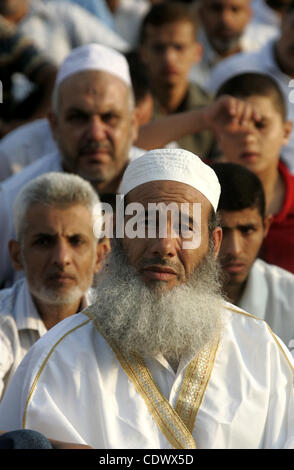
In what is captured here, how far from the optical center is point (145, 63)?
26.2 ft

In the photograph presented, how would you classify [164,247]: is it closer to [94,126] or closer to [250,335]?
[250,335]

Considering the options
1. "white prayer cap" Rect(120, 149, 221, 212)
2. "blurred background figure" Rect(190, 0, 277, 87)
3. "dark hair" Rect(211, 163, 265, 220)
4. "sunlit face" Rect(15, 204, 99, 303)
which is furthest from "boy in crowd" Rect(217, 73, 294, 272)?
"blurred background figure" Rect(190, 0, 277, 87)

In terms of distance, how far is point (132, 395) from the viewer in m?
3.71

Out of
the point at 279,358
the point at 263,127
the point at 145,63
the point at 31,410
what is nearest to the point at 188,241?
the point at 279,358

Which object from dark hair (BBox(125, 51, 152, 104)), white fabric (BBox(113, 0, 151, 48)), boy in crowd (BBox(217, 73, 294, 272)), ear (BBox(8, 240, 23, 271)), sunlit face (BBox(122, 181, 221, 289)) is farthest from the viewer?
white fabric (BBox(113, 0, 151, 48))

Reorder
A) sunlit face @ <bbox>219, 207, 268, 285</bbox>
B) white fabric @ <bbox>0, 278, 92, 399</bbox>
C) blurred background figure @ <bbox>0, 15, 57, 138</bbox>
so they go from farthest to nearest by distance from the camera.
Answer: blurred background figure @ <bbox>0, 15, 57, 138</bbox> < sunlit face @ <bbox>219, 207, 268, 285</bbox> < white fabric @ <bbox>0, 278, 92, 399</bbox>

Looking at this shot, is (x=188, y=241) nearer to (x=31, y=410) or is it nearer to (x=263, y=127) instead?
(x=31, y=410)

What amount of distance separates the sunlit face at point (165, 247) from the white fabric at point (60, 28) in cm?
465

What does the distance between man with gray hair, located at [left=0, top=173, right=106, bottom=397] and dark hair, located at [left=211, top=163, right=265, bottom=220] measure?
0.73 metres

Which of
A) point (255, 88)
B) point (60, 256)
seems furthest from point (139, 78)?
point (60, 256)

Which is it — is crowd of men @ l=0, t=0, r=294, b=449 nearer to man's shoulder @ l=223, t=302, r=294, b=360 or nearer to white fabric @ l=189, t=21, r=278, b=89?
man's shoulder @ l=223, t=302, r=294, b=360

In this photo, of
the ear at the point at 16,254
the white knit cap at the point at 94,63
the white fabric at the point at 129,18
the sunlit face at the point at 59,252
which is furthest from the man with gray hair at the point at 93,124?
the white fabric at the point at 129,18

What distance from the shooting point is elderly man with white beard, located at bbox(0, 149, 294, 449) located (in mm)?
3645

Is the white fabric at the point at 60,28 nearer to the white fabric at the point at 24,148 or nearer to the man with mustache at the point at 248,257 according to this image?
the white fabric at the point at 24,148
